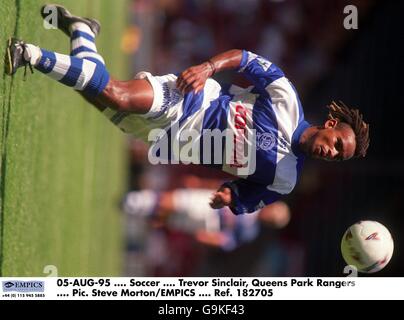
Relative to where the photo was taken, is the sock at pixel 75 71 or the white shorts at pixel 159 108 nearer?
the sock at pixel 75 71

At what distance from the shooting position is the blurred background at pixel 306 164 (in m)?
10.1

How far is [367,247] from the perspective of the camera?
4465 millimetres

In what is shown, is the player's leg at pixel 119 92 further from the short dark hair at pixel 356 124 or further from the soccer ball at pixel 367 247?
the soccer ball at pixel 367 247

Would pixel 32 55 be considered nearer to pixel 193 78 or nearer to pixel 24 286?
pixel 193 78

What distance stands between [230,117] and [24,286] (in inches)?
63.5

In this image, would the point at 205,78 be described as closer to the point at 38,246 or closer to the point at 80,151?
the point at 38,246

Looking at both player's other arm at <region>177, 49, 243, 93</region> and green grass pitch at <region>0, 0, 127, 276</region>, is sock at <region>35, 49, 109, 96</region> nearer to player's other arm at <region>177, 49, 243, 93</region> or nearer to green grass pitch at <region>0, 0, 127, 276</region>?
green grass pitch at <region>0, 0, 127, 276</region>

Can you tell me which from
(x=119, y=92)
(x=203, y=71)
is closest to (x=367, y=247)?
(x=203, y=71)

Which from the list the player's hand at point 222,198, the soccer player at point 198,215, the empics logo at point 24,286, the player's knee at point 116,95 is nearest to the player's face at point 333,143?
the player's hand at point 222,198

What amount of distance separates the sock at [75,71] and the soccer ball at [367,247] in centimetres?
166

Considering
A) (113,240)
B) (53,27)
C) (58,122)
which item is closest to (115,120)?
(53,27)

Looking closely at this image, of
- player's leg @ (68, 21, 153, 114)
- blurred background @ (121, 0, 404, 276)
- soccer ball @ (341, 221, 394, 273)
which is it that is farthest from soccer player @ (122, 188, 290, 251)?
player's leg @ (68, 21, 153, 114)

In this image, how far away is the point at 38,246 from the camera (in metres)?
5.82
